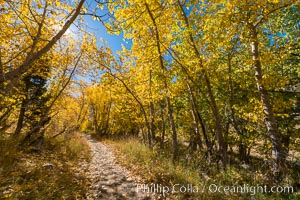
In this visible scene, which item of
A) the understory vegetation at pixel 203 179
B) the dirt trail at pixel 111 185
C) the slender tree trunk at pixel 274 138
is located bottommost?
the dirt trail at pixel 111 185

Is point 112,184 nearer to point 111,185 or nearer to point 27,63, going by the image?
point 111,185

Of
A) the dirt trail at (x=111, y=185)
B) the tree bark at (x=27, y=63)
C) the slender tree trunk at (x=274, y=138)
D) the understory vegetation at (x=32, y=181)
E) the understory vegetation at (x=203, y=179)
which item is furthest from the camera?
the slender tree trunk at (x=274, y=138)

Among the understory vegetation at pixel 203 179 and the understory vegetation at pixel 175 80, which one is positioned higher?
the understory vegetation at pixel 175 80

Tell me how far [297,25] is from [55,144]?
1235cm

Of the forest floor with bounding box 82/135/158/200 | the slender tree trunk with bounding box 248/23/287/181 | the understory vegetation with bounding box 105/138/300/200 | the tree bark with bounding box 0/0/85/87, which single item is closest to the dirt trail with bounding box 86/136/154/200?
the forest floor with bounding box 82/135/158/200

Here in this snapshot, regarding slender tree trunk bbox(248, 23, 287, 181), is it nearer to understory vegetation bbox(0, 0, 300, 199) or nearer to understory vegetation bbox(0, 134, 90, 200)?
understory vegetation bbox(0, 0, 300, 199)

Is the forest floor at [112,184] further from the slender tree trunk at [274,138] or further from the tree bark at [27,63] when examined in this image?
the slender tree trunk at [274,138]

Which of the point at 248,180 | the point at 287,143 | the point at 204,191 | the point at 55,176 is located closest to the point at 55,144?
the point at 55,176

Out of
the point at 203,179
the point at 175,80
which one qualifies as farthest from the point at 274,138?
the point at 175,80

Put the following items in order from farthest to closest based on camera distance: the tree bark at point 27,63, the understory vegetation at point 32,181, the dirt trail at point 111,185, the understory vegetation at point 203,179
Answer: the understory vegetation at point 203,179 → the dirt trail at point 111,185 → the understory vegetation at point 32,181 → the tree bark at point 27,63

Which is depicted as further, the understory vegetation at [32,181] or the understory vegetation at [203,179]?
the understory vegetation at [203,179]

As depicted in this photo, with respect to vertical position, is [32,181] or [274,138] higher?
[274,138]

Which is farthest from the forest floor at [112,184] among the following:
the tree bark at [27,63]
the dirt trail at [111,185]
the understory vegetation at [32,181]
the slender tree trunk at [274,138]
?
the slender tree trunk at [274,138]

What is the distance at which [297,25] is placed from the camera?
24.3 feet
